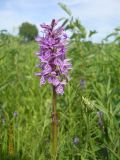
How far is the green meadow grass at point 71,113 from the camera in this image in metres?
2.90

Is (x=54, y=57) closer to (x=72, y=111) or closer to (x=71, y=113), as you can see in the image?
(x=71, y=113)

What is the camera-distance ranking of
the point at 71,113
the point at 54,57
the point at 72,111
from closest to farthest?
the point at 54,57, the point at 71,113, the point at 72,111

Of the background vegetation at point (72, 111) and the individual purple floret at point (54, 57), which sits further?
the background vegetation at point (72, 111)

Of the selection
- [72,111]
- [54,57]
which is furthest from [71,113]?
[54,57]

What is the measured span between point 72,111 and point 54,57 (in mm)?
1754

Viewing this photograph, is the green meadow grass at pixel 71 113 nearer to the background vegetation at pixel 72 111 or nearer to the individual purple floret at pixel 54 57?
the background vegetation at pixel 72 111

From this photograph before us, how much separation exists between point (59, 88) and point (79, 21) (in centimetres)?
240

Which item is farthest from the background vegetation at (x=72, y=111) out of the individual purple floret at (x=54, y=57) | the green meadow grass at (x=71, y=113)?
the individual purple floret at (x=54, y=57)

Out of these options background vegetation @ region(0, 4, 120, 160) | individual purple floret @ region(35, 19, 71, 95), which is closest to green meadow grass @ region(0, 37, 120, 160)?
background vegetation @ region(0, 4, 120, 160)

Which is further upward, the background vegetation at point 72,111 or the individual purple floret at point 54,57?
the individual purple floret at point 54,57

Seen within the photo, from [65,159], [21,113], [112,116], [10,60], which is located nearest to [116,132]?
[112,116]

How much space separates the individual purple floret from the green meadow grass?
221 mm

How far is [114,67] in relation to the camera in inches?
187

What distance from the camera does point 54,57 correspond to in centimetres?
238
